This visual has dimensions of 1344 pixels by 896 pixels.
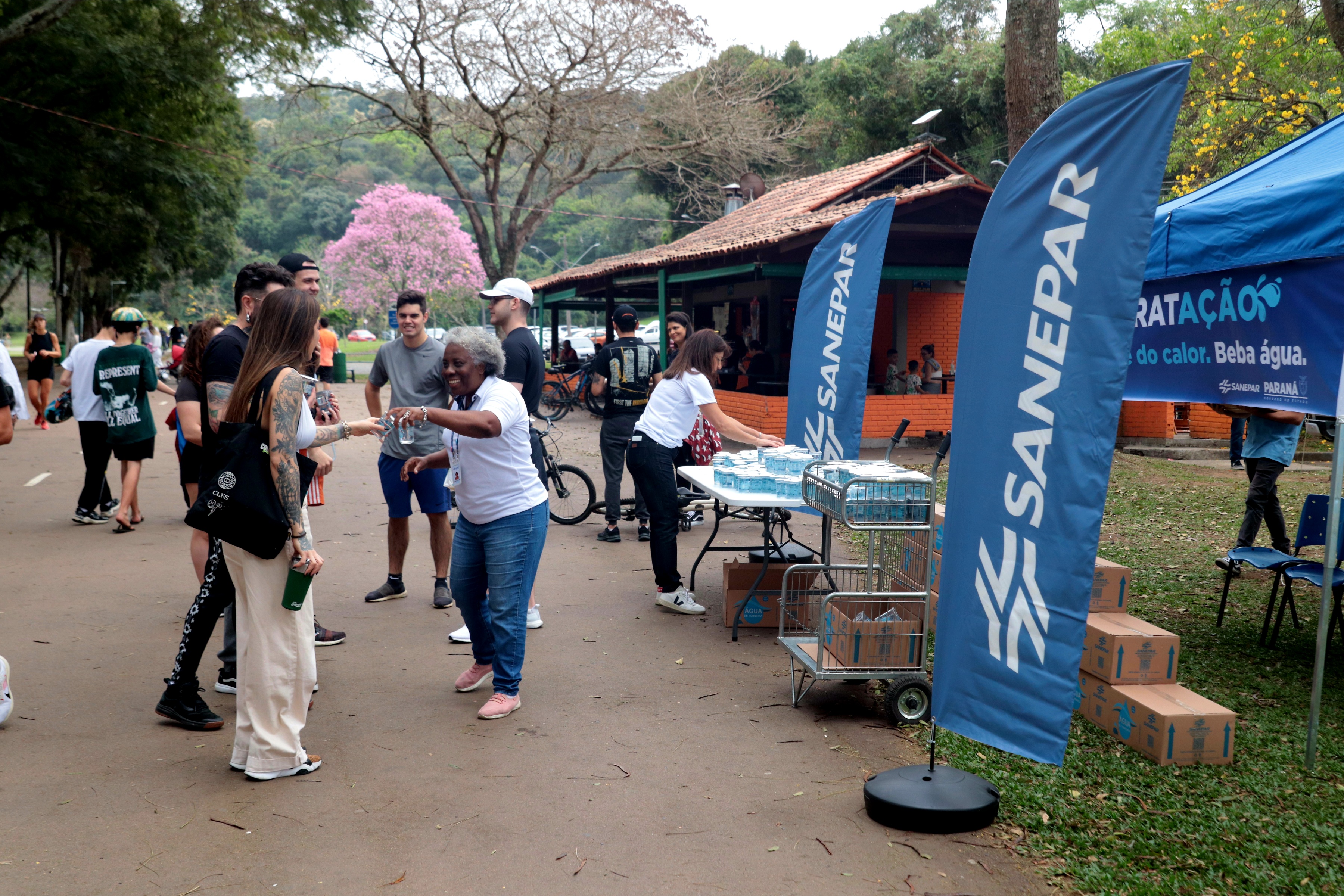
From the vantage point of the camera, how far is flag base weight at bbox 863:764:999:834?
354 cm

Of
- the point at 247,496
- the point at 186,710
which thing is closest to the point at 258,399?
the point at 247,496

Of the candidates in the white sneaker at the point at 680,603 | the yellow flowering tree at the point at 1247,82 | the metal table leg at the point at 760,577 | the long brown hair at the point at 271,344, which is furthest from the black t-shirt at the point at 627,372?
the yellow flowering tree at the point at 1247,82

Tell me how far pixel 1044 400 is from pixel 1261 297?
8.29 ft

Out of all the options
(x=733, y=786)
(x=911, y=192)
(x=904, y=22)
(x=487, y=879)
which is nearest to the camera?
(x=487, y=879)

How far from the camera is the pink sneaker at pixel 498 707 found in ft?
14.9

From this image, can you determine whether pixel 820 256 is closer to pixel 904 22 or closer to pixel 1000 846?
pixel 1000 846

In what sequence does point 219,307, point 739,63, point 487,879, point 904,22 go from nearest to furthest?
point 487,879
point 739,63
point 904,22
point 219,307

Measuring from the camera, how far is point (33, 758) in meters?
3.99

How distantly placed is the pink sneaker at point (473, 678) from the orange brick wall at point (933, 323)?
14561 millimetres

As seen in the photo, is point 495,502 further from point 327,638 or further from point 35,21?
point 35,21

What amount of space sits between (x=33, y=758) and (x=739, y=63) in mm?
28664

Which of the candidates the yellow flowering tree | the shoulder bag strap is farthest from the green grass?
the yellow flowering tree

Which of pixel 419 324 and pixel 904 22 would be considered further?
pixel 904 22

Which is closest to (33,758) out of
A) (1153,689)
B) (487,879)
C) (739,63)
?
(487,879)
